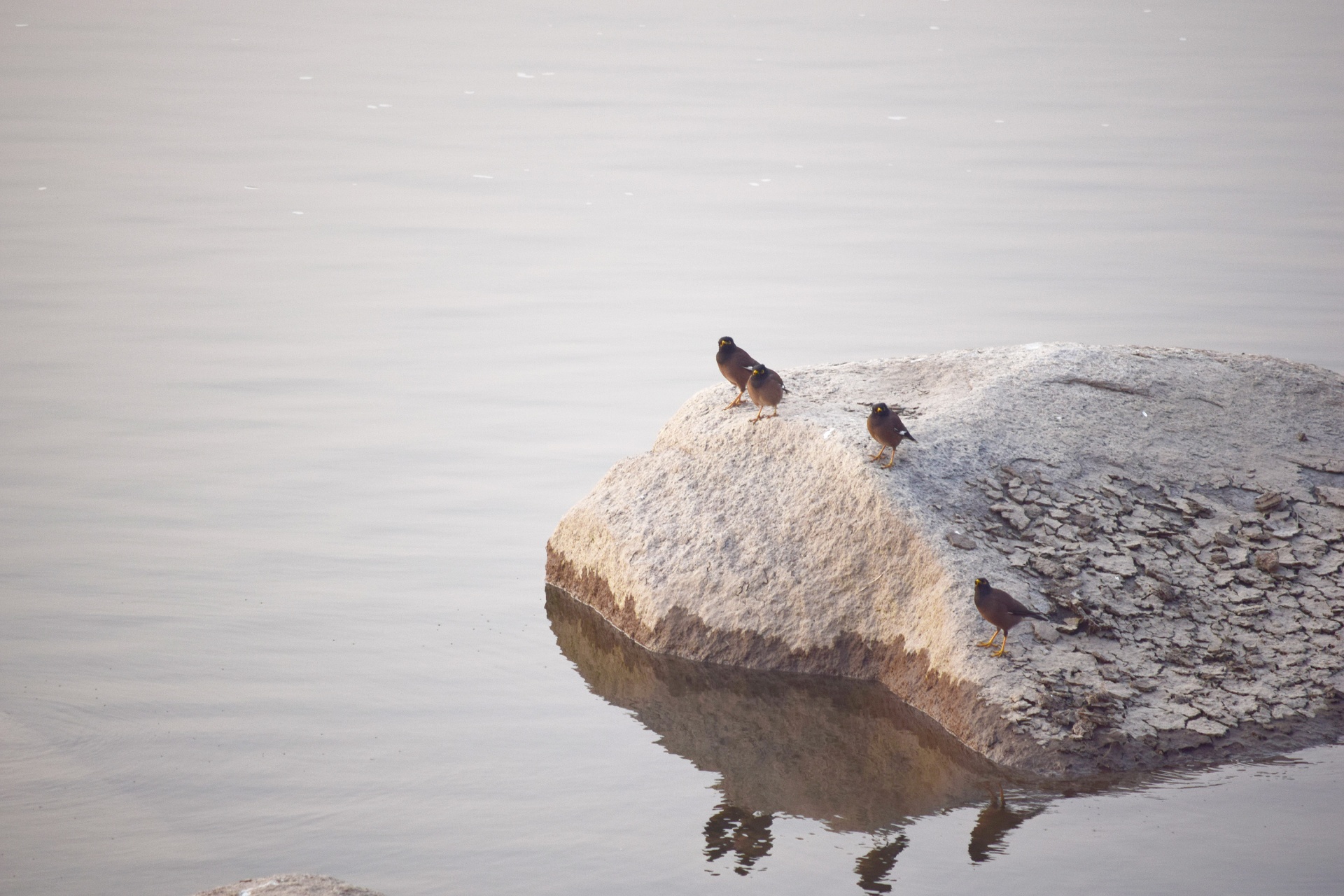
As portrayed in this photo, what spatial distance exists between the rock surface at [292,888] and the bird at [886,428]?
14.1ft

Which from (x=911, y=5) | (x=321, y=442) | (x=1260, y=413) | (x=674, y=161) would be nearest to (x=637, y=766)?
(x=1260, y=413)

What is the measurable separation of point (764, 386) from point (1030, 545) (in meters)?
2.10

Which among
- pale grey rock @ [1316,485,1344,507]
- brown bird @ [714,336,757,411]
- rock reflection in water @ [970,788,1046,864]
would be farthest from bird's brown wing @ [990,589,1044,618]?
pale grey rock @ [1316,485,1344,507]

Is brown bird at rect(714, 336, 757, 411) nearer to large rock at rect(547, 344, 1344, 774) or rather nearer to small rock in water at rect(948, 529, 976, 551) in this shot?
large rock at rect(547, 344, 1344, 774)

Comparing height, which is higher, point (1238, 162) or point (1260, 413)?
point (1238, 162)

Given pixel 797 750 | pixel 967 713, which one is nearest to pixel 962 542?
pixel 967 713

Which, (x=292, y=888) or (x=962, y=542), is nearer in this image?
(x=292, y=888)

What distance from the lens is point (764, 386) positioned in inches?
383

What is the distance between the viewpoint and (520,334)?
58.4 ft

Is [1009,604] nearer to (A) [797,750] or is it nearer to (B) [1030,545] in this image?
(B) [1030,545]

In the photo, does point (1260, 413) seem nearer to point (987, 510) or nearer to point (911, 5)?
point (987, 510)

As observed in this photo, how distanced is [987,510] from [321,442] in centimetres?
757

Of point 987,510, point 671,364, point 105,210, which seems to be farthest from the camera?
point 105,210

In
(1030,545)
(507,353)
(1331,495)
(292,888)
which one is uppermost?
(507,353)
